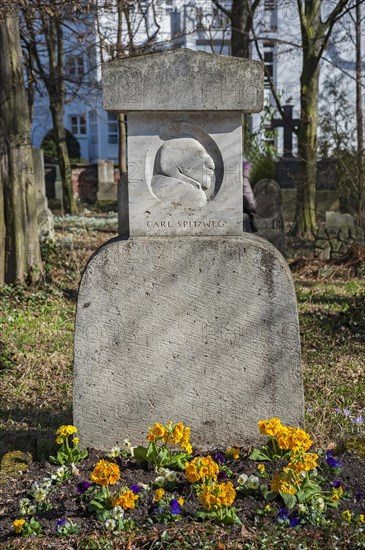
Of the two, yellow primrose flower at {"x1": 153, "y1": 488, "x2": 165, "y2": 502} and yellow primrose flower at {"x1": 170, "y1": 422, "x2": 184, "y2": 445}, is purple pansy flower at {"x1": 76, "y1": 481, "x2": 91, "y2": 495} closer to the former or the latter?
yellow primrose flower at {"x1": 153, "y1": 488, "x2": 165, "y2": 502}

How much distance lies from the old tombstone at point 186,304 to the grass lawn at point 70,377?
49 centimetres

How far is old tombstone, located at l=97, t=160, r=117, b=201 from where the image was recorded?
89.5ft

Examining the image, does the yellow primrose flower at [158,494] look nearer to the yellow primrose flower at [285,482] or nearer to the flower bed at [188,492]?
the flower bed at [188,492]

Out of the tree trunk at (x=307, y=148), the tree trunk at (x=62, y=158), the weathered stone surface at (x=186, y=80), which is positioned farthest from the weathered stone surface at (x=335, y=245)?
the tree trunk at (x=62, y=158)

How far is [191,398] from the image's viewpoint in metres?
4.32

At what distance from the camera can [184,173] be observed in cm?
428

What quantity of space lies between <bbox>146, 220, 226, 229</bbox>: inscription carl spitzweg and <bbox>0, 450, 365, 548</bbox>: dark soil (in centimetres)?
127

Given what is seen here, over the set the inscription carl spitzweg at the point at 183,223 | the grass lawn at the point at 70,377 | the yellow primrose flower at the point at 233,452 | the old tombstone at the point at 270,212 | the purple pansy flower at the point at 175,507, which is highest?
the inscription carl spitzweg at the point at 183,223

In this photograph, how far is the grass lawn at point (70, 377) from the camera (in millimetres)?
3352

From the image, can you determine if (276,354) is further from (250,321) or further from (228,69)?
(228,69)

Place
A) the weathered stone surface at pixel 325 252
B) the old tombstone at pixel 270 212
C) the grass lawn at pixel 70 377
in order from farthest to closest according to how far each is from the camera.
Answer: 1. the weathered stone surface at pixel 325 252
2. the old tombstone at pixel 270 212
3. the grass lawn at pixel 70 377

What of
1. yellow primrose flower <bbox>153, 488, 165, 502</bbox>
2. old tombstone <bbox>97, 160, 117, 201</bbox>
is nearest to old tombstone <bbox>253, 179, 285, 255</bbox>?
yellow primrose flower <bbox>153, 488, 165, 502</bbox>

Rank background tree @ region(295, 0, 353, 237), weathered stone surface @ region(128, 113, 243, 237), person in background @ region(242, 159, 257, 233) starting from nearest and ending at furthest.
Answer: weathered stone surface @ region(128, 113, 243, 237), person in background @ region(242, 159, 257, 233), background tree @ region(295, 0, 353, 237)

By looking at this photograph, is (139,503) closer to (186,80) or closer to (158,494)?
(158,494)
